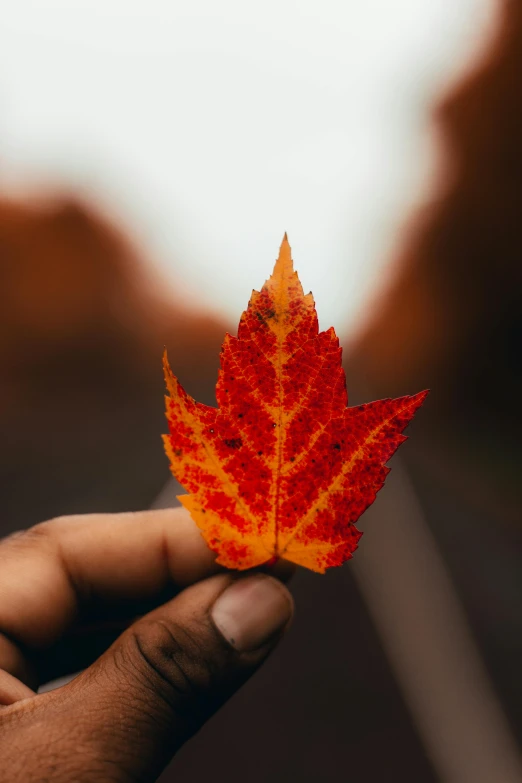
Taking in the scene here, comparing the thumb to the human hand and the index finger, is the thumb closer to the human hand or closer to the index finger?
the human hand

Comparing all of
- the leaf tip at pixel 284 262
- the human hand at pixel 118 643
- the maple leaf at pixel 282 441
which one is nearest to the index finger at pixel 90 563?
the human hand at pixel 118 643

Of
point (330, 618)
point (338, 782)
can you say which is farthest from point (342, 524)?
point (330, 618)

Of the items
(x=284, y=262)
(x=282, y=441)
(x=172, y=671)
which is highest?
(x=284, y=262)

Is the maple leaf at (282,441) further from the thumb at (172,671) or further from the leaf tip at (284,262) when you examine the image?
the thumb at (172,671)

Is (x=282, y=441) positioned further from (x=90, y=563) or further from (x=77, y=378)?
(x=77, y=378)

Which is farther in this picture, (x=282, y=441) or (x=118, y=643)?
(x=118, y=643)

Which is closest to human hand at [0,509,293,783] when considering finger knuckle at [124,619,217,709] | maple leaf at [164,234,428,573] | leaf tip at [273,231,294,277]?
finger knuckle at [124,619,217,709]

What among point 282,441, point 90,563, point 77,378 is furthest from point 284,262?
point 77,378

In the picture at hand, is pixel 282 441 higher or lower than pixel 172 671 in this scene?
higher

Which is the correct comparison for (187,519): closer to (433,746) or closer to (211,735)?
(211,735)
